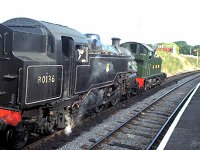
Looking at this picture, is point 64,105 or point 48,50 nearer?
point 48,50

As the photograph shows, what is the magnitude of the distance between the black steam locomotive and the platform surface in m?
3.03

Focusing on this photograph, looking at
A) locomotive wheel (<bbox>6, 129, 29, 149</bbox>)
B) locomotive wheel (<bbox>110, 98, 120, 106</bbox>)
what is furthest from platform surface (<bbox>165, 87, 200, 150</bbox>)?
locomotive wheel (<bbox>6, 129, 29, 149</bbox>)

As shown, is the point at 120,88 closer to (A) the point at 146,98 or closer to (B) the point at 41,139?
(A) the point at 146,98

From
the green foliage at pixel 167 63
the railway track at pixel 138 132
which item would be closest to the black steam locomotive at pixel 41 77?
the railway track at pixel 138 132

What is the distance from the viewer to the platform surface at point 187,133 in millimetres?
8352

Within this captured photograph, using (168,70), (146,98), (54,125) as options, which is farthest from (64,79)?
(168,70)

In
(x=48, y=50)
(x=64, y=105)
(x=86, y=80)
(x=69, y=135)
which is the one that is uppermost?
(x=48, y=50)

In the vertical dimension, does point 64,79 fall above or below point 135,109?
above

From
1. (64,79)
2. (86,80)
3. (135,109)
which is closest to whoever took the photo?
(64,79)

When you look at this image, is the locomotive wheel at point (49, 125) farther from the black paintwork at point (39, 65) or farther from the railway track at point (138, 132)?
the railway track at point (138, 132)

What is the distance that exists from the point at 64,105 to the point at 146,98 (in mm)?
9728

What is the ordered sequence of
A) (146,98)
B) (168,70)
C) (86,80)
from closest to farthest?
(86,80) < (146,98) < (168,70)

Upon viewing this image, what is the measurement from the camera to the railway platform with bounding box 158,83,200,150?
833cm

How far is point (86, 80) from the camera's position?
10.3 meters
